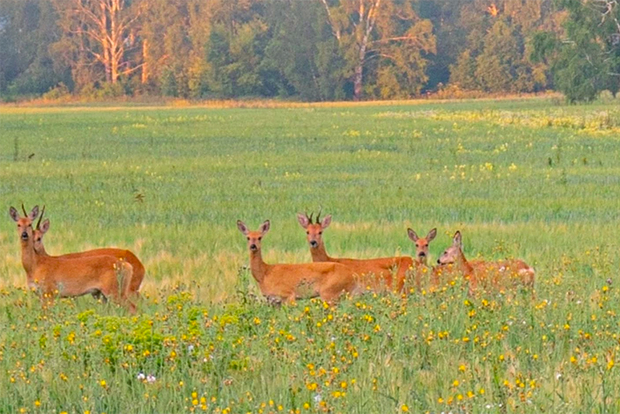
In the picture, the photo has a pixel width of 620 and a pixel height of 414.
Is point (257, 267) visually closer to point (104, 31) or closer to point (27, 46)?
point (104, 31)

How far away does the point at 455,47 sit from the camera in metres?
107

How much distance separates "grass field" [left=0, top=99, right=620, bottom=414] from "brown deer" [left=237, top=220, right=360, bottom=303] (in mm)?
244

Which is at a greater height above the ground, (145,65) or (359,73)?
(145,65)

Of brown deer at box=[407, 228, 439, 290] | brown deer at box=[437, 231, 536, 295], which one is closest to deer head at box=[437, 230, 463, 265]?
brown deer at box=[437, 231, 536, 295]

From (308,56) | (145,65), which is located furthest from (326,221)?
(145,65)

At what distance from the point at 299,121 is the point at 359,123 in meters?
4.67

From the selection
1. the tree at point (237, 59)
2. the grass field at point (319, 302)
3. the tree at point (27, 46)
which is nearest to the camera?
the grass field at point (319, 302)

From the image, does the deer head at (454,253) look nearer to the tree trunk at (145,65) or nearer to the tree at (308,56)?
the tree at (308,56)

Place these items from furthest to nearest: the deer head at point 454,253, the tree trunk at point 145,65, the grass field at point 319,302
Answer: the tree trunk at point 145,65
the deer head at point 454,253
the grass field at point 319,302

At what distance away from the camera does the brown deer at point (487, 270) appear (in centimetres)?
1007

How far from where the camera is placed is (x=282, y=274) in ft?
34.3

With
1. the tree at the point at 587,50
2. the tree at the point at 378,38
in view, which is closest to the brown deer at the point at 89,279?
the tree at the point at 587,50

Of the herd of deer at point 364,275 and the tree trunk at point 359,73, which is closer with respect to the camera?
the herd of deer at point 364,275

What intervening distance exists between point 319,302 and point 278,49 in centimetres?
9071
